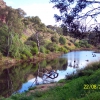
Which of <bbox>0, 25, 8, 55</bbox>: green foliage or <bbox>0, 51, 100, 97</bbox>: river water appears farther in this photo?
<bbox>0, 25, 8, 55</bbox>: green foliage

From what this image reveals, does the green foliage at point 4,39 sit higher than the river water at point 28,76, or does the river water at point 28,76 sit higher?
the green foliage at point 4,39

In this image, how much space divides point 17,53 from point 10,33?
354cm

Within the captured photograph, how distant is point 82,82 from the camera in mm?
10008

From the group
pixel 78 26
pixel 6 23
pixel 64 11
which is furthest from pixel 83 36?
pixel 6 23

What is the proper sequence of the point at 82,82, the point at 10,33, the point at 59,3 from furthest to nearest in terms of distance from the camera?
1. the point at 10,33
2. the point at 82,82
3. the point at 59,3

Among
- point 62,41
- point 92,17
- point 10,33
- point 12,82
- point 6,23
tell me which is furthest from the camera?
point 62,41

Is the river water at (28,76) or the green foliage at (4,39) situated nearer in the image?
the river water at (28,76)

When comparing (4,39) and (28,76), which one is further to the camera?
(4,39)

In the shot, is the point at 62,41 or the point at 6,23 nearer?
the point at 6,23

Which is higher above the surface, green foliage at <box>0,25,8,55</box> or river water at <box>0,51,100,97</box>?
green foliage at <box>0,25,8,55</box>

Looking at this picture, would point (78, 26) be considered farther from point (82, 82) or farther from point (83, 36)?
point (82, 82)

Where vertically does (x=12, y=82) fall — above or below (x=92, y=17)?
below

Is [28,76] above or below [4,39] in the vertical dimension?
below

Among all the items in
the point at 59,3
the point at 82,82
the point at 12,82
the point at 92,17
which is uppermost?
the point at 59,3
